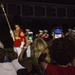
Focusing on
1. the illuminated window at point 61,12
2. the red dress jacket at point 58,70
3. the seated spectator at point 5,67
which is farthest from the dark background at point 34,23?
the red dress jacket at point 58,70

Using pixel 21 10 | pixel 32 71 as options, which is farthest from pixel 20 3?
pixel 32 71

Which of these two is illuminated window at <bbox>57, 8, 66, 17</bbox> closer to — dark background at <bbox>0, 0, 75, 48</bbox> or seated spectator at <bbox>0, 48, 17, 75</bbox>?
dark background at <bbox>0, 0, 75, 48</bbox>

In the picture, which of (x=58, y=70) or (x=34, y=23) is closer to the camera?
(x=58, y=70)

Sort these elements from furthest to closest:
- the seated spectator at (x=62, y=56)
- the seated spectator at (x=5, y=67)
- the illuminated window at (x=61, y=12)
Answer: the illuminated window at (x=61, y=12) < the seated spectator at (x=5, y=67) < the seated spectator at (x=62, y=56)

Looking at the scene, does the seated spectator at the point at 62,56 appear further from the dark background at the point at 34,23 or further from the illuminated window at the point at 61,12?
the illuminated window at the point at 61,12

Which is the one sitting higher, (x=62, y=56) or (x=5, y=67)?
(x=62, y=56)

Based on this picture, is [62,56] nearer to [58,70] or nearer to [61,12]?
[58,70]

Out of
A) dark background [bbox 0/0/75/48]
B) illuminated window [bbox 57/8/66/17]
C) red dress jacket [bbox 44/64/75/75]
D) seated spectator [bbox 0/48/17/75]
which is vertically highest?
red dress jacket [bbox 44/64/75/75]

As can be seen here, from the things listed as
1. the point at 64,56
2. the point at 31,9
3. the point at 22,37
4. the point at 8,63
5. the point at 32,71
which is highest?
the point at 64,56

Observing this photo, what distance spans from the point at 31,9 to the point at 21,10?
1.75 meters

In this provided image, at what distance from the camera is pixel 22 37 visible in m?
14.9

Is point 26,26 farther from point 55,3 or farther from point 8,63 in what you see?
point 8,63

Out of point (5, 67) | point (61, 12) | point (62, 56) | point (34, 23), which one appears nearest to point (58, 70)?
point (62, 56)

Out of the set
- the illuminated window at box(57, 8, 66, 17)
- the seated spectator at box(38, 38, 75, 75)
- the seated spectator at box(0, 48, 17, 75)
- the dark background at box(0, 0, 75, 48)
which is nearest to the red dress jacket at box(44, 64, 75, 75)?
the seated spectator at box(38, 38, 75, 75)
